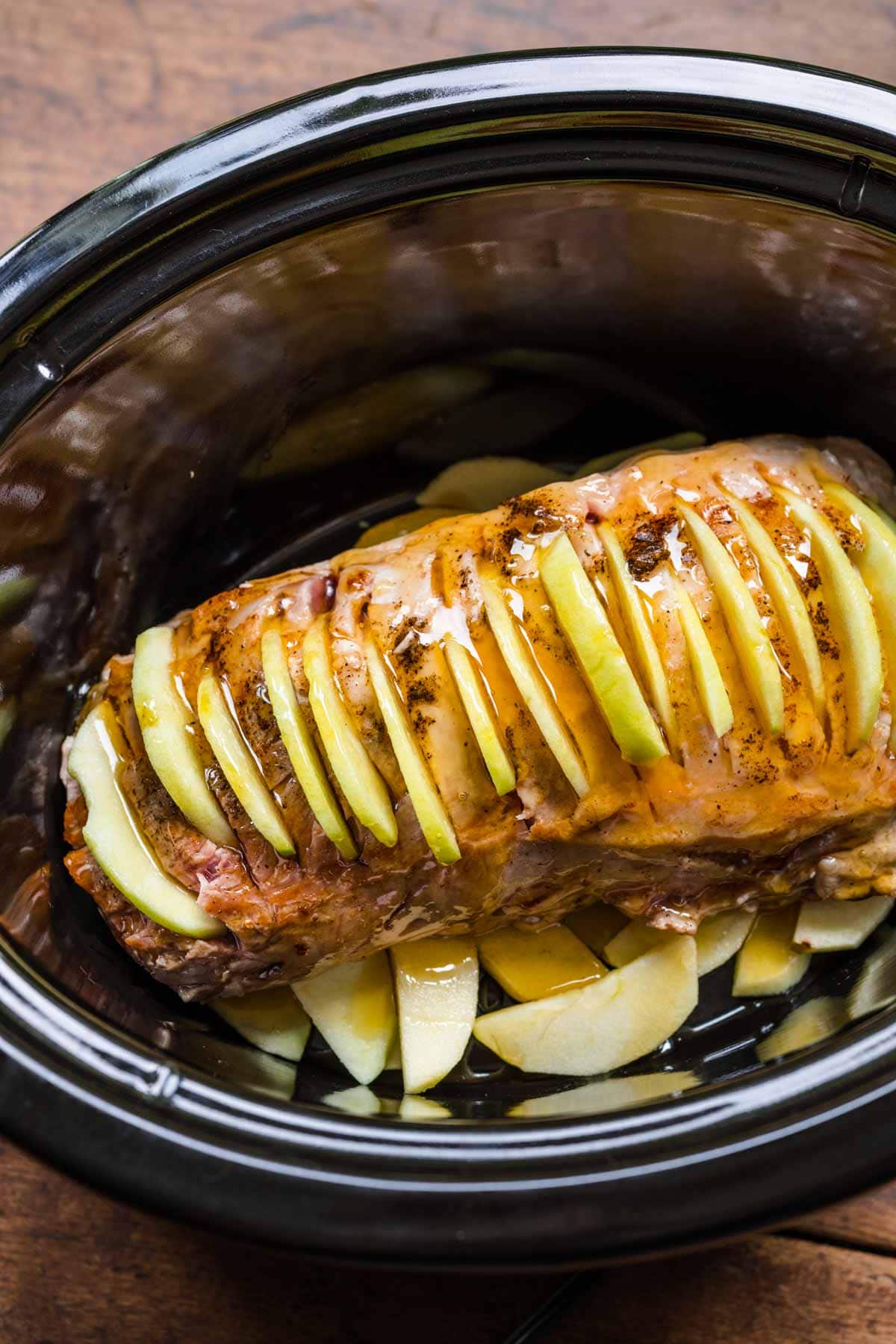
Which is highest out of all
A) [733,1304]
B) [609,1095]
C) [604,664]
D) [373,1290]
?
[604,664]

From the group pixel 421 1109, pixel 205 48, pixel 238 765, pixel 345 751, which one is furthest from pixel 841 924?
pixel 205 48

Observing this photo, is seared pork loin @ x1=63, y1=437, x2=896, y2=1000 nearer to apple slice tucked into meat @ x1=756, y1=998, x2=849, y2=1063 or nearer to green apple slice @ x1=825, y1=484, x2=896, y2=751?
green apple slice @ x1=825, y1=484, x2=896, y2=751

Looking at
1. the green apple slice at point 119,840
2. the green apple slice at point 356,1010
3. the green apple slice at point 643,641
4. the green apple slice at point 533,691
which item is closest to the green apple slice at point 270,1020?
the green apple slice at point 356,1010

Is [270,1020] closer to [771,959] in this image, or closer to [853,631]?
[771,959]

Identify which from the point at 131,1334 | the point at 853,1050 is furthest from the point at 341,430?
the point at 131,1334

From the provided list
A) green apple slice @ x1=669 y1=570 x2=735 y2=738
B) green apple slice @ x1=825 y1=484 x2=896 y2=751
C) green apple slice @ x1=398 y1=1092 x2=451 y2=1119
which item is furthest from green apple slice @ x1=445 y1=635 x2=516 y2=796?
green apple slice @ x1=825 y1=484 x2=896 y2=751

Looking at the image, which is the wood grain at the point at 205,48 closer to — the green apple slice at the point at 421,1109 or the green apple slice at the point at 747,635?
the green apple slice at the point at 747,635

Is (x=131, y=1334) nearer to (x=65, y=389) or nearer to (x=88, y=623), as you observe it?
(x=88, y=623)

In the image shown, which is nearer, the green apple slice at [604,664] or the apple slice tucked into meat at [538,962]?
the green apple slice at [604,664]
